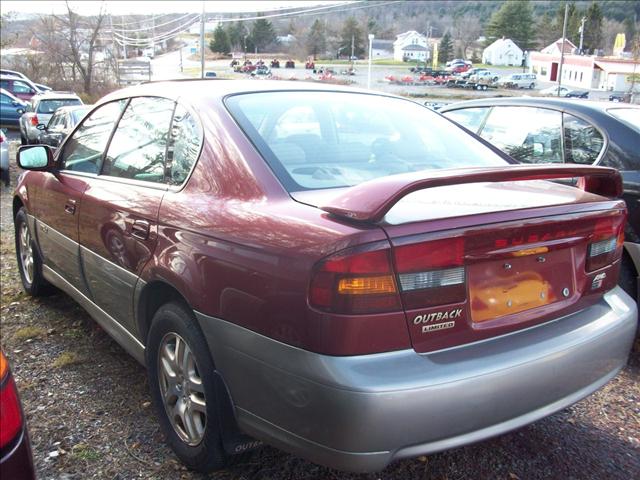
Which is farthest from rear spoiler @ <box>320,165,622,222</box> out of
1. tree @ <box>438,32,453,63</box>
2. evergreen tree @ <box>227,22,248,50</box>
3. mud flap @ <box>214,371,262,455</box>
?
tree @ <box>438,32,453,63</box>

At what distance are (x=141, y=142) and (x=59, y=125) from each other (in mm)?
14010

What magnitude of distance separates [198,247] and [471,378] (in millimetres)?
1141

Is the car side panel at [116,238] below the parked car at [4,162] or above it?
above

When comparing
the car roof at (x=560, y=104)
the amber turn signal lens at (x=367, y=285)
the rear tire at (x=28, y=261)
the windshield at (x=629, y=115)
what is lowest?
the rear tire at (x=28, y=261)

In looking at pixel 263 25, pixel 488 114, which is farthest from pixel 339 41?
pixel 488 114

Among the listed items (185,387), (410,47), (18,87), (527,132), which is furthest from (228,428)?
(410,47)

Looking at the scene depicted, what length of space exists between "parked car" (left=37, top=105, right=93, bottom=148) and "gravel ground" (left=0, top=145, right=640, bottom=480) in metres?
12.0

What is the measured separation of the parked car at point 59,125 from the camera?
1451cm

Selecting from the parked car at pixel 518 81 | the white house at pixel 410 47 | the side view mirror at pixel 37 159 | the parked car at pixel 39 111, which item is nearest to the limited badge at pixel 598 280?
the side view mirror at pixel 37 159

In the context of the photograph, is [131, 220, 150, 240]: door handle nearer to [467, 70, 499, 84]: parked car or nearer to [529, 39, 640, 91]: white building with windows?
[529, 39, 640, 91]: white building with windows

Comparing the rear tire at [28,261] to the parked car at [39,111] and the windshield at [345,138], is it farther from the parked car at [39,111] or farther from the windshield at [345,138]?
the parked car at [39,111]

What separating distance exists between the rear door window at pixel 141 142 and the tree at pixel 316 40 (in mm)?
61450

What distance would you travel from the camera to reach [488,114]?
5.27 meters

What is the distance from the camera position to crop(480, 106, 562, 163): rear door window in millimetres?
4570
